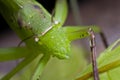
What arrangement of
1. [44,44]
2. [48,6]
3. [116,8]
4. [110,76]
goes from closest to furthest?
[110,76] → [44,44] → [48,6] → [116,8]

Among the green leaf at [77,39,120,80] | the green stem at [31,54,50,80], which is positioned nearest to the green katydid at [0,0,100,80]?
the green stem at [31,54,50,80]

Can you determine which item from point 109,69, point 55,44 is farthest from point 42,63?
point 109,69

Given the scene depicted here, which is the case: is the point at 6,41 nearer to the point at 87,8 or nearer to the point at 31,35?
the point at 87,8

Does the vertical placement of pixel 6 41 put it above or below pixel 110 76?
below

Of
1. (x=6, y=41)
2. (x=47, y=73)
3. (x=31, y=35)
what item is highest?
(x=31, y=35)

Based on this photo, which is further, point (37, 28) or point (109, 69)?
point (37, 28)

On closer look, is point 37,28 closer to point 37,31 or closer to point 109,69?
point 37,31

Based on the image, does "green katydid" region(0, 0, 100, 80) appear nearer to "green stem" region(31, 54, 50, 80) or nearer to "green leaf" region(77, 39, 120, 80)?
"green stem" region(31, 54, 50, 80)

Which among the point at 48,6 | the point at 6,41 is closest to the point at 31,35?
the point at 48,6
